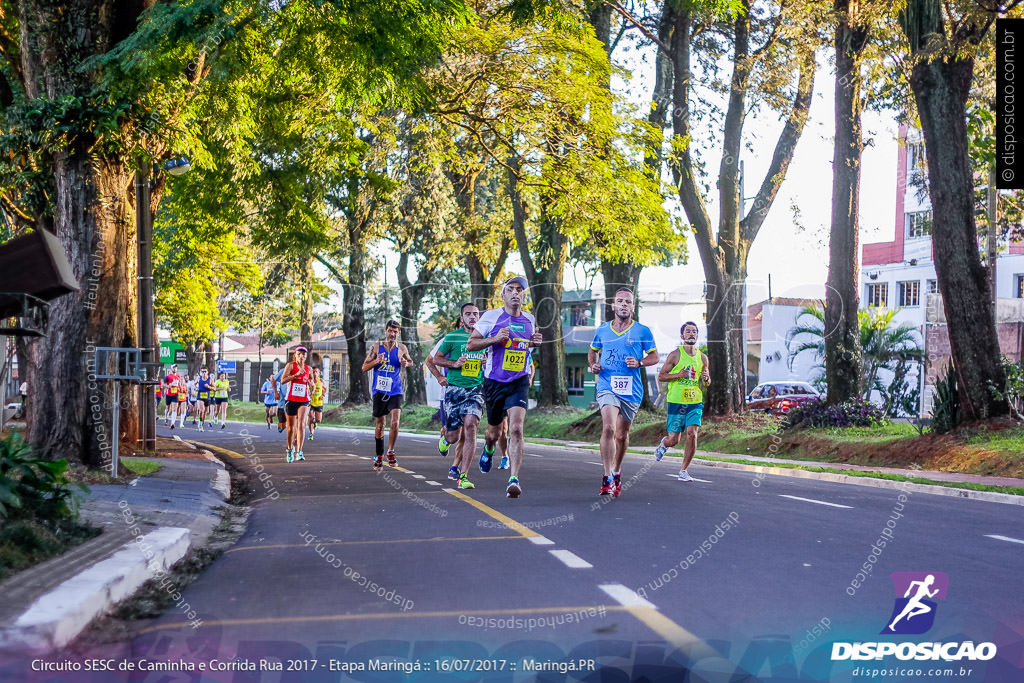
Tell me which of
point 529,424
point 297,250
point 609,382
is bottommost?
point 529,424

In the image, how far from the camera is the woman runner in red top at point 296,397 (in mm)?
18078

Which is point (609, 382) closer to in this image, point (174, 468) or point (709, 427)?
point (174, 468)

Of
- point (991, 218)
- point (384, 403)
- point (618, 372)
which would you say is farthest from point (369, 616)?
point (991, 218)

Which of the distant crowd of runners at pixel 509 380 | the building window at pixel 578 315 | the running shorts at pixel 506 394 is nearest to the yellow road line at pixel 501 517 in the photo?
the distant crowd of runners at pixel 509 380

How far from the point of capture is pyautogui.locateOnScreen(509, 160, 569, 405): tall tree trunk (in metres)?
32.6

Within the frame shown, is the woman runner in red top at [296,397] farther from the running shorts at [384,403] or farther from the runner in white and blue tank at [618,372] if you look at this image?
the runner in white and blue tank at [618,372]

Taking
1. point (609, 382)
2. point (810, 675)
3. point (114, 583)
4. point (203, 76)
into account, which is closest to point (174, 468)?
point (203, 76)

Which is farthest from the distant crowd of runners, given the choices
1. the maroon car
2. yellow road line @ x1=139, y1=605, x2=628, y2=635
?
the maroon car

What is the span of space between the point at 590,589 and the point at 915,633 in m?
1.79

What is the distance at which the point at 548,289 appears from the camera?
33938 millimetres

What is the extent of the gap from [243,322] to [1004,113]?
1753 inches

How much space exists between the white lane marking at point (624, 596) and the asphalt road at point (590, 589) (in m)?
0.02

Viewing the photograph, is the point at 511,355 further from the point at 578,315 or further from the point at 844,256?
the point at 578,315

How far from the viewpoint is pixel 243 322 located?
57.3m
